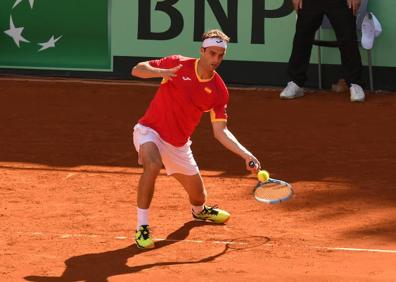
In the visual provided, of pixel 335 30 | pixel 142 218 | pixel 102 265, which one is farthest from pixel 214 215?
pixel 335 30

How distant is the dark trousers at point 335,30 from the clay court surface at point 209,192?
1.67 ft

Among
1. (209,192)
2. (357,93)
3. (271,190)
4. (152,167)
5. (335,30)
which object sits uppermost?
(335,30)

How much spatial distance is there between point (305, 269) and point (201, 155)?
13.2 feet

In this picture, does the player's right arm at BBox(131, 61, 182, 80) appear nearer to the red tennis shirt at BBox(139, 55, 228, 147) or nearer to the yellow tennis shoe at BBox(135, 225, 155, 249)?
the red tennis shirt at BBox(139, 55, 228, 147)

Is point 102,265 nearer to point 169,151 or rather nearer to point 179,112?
point 169,151

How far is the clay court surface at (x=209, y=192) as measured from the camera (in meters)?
7.05

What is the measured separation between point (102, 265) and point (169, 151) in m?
1.19

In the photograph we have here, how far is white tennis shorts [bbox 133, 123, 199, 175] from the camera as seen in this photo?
7656 mm

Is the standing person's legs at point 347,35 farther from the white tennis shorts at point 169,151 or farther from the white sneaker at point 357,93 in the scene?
the white tennis shorts at point 169,151

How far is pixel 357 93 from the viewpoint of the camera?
13.3 m

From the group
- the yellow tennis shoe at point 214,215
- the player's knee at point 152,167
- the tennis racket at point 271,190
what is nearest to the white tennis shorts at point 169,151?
the player's knee at point 152,167

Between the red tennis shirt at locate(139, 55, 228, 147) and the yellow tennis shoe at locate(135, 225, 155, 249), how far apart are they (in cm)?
73

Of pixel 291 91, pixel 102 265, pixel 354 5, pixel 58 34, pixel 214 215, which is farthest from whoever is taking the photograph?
pixel 58 34

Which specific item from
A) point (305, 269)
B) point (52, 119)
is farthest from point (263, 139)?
point (305, 269)
